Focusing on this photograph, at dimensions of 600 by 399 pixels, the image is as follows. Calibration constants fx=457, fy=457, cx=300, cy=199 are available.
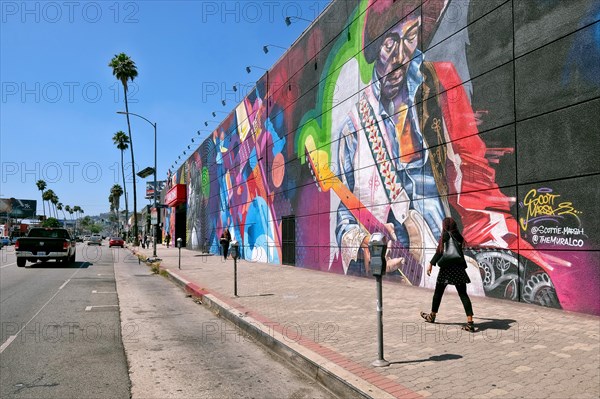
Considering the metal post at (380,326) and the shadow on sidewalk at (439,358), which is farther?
the shadow on sidewalk at (439,358)

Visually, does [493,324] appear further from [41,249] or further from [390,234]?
[41,249]

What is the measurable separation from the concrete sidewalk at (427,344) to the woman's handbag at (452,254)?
3.14 ft

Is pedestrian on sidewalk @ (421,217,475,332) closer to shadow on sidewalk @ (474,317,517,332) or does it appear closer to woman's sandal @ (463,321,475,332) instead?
woman's sandal @ (463,321,475,332)

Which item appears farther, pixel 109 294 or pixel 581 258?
pixel 109 294

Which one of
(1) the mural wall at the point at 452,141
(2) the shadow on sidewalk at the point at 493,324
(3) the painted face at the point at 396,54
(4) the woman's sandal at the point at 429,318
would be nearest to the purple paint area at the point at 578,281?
(1) the mural wall at the point at 452,141

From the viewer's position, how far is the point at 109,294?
39.5ft

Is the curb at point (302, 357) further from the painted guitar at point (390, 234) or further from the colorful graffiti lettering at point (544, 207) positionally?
the colorful graffiti lettering at point (544, 207)

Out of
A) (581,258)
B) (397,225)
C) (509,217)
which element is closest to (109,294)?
(397,225)

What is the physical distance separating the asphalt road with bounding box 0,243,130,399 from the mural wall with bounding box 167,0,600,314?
680cm

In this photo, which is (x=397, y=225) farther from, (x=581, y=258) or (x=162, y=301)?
(x=162, y=301)

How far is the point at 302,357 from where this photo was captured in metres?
5.45

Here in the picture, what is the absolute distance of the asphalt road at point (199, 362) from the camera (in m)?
4.73

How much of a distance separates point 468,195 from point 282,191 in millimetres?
11180

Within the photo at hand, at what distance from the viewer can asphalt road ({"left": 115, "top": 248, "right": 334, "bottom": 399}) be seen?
186 inches
